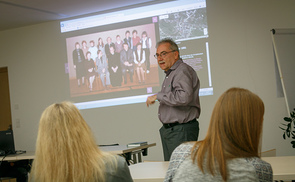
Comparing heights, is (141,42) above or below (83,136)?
above

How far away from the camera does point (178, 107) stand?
3299mm

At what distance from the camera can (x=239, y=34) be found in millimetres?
5680

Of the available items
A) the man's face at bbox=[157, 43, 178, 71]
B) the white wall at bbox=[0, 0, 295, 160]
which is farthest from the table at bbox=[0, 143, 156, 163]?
the white wall at bbox=[0, 0, 295, 160]

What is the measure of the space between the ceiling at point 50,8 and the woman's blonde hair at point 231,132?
4.99m

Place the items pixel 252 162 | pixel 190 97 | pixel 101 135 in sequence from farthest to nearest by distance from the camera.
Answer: pixel 101 135
pixel 190 97
pixel 252 162

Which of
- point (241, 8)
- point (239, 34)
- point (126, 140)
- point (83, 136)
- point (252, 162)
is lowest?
→ point (126, 140)

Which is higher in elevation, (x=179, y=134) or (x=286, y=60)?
(x=286, y=60)

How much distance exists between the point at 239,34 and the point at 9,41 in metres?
4.65

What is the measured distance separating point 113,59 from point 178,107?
325cm

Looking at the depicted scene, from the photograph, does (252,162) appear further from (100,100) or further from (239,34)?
(100,100)

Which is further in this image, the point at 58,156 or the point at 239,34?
the point at 239,34

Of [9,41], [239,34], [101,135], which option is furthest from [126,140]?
[9,41]

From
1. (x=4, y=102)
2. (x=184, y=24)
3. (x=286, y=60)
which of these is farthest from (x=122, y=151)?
(x=4, y=102)

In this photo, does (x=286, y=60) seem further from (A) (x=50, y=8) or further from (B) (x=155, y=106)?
(A) (x=50, y=8)
